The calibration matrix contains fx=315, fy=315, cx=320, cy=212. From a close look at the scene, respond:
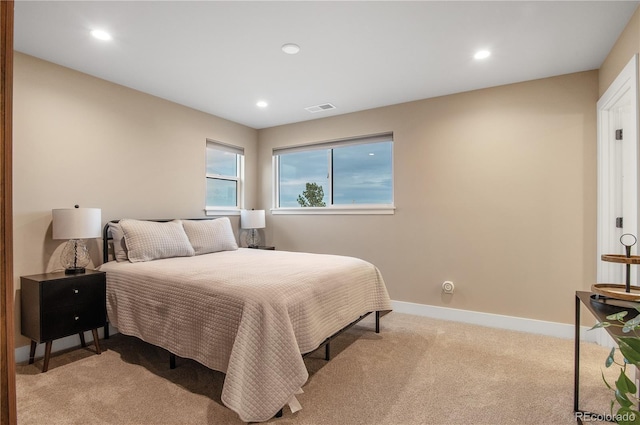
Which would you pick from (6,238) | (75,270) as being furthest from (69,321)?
(6,238)

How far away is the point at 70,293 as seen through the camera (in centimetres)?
247

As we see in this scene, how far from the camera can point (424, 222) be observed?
371cm

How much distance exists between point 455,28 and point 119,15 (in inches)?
91.6

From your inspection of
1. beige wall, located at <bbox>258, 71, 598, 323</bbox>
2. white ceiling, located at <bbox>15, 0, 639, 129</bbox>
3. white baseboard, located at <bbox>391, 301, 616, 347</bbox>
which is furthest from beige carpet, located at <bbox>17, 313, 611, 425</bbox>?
white ceiling, located at <bbox>15, 0, 639, 129</bbox>

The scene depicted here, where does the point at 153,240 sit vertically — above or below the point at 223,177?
below

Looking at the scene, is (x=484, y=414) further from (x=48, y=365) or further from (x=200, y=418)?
(x=48, y=365)

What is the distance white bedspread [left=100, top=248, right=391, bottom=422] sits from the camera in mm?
1691

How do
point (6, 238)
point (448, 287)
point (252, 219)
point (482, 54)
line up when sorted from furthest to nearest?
point (252, 219) < point (448, 287) < point (482, 54) < point (6, 238)

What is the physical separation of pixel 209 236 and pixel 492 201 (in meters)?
3.11

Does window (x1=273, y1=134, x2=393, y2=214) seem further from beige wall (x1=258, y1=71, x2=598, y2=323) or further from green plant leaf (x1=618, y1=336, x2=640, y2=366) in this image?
green plant leaf (x1=618, y1=336, x2=640, y2=366)

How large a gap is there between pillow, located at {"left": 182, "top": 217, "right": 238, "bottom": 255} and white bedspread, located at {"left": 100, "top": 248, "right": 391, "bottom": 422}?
439mm

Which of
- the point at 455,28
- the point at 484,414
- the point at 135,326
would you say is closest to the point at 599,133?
the point at 455,28

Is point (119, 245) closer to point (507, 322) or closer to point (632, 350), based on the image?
point (632, 350)

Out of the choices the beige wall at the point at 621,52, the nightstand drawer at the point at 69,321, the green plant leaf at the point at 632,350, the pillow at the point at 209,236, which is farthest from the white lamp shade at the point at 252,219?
the green plant leaf at the point at 632,350
